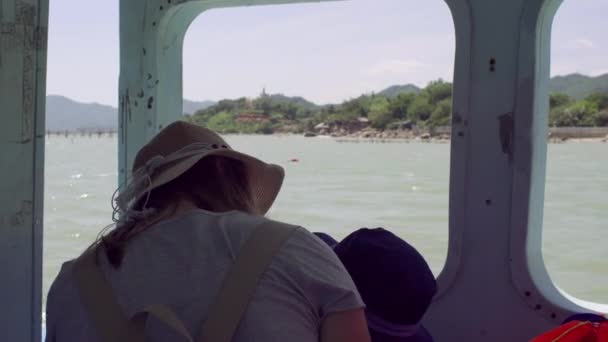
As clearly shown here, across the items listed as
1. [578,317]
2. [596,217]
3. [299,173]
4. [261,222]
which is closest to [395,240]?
[261,222]

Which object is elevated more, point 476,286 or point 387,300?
point 387,300

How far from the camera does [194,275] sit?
1137 mm

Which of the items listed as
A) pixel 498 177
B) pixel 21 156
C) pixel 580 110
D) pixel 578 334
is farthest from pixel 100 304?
pixel 580 110

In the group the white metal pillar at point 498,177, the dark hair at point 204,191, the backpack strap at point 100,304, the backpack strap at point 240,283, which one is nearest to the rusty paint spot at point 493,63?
the white metal pillar at point 498,177

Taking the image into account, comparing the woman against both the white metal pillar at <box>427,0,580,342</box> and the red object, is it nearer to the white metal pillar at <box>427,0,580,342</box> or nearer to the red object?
the red object

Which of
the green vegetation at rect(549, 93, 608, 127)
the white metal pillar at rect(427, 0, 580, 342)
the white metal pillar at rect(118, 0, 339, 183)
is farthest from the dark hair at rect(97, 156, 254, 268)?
the green vegetation at rect(549, 93, 608, 127)

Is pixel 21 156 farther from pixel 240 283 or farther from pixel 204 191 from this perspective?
pixel 240 283

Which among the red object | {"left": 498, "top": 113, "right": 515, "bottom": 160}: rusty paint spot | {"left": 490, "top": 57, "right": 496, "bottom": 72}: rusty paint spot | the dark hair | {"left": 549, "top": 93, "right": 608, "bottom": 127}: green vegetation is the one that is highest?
{"left": 490, "top": 57, "right": 496, "bottom": 72}: rusty paint spot

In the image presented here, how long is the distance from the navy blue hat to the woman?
1.23ft

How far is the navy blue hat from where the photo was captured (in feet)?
5.06

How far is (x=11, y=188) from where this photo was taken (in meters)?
2.00

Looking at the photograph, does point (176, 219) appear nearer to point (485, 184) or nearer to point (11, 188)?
point (11, 188)

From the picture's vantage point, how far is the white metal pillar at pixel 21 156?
198 centimetres

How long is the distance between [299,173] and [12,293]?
474cm
